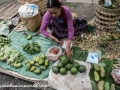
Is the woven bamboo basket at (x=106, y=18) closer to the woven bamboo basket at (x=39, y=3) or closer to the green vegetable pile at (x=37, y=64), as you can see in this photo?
→ the woven bamboo basket at (x=39, y=3)

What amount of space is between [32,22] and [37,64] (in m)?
1.26

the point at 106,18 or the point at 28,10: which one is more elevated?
the point at 28,10

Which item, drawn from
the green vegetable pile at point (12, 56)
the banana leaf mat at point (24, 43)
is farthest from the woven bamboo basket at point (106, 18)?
the green vegetable pile at point (12, 56)

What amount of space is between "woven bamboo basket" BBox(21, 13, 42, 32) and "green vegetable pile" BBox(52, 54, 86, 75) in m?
1.46

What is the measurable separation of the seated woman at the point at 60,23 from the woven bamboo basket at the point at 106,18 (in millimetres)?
456

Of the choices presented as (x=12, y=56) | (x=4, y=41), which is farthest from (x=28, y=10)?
(x=12, y=56)

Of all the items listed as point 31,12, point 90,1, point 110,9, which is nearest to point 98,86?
point 110,9

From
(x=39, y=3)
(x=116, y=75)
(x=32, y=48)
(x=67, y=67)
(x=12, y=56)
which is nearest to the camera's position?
(x=116, y=75)

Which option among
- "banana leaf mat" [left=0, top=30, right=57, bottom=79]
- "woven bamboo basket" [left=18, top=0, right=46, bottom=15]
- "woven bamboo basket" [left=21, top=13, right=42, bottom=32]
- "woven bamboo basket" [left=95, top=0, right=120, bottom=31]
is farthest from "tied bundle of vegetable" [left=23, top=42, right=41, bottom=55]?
"woven bamboo basket" [left=95, top=0, right=120, bottom=31]

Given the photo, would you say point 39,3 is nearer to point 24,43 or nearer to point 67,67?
point 24,43

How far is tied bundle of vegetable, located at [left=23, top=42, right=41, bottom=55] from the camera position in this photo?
378cm

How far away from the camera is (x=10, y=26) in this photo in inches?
185

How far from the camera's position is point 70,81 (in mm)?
3074

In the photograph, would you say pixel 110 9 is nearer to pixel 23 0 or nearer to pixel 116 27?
pixel 116 27
